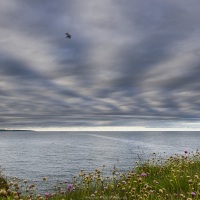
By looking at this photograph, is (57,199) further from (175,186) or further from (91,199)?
(175,186)

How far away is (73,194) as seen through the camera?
12.1 m

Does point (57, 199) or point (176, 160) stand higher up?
point (176, 160)

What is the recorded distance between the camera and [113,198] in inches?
404

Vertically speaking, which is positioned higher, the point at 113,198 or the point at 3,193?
the point at 3,193

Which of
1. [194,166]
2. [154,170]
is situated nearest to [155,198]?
[154,170]

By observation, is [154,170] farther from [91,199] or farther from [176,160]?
[91,199]

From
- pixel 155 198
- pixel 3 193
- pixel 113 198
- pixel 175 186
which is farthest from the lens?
pixel 175 186

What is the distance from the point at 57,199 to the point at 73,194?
1.72m

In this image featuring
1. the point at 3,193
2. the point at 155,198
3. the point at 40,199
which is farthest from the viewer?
the point at 155,198

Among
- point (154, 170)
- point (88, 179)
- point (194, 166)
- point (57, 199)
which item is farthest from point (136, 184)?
point (194, 166)

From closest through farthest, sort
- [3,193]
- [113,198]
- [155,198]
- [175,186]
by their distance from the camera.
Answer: [3,193] → [155,198] → [113,198] → [175,186]

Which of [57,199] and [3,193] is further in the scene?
[57,199]

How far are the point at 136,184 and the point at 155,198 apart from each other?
8.76 feet

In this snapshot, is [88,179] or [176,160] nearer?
[88,179]
